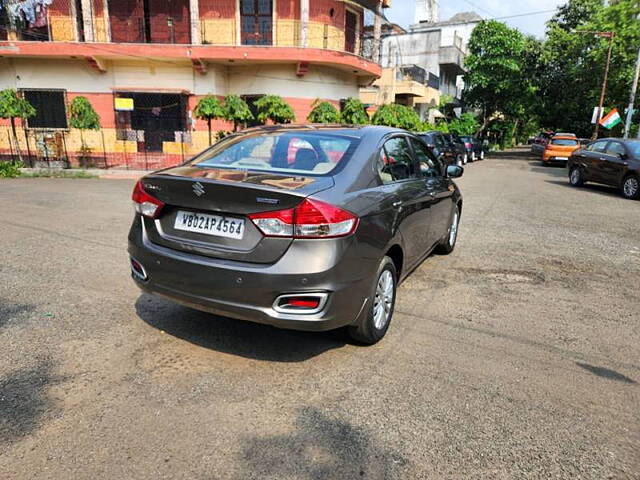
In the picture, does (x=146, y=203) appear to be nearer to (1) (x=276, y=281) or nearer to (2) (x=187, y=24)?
(1) (x=276, y=281)

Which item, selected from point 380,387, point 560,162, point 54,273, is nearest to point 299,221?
point 380,387

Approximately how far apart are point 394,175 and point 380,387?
184 centimetres

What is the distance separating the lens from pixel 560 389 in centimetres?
317

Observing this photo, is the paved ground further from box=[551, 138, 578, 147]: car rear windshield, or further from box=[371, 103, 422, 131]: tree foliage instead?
box=[551, 138, 578, 147]: car rear windshield

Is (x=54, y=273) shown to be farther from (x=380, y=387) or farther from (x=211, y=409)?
(x=380, y=387)

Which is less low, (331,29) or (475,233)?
(331,29)

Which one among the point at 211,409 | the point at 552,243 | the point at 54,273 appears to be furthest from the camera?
the point at 552,243

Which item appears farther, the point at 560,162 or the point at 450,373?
the point at 560,162

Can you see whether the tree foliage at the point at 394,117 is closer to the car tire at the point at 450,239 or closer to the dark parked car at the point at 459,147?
the dark parked car at the point at 459,147

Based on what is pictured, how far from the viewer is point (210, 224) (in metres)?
3.16

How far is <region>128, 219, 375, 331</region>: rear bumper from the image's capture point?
296cm

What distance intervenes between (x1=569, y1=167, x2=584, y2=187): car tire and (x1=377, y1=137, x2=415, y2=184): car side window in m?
12.7

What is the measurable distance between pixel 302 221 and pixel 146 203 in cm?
126

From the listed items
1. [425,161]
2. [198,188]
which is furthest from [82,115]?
[198,188]
